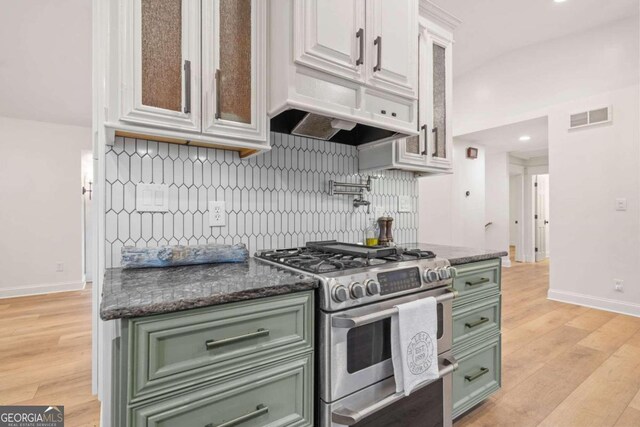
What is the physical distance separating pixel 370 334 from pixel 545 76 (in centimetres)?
454

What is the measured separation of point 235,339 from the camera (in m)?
1.00

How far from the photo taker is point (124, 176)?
4.80 feet

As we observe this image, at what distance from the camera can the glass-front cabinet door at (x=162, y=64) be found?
1225 millimetres

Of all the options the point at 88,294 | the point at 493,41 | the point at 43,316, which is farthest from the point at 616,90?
the point at 88,294

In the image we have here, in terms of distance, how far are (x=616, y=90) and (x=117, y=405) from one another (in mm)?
4978

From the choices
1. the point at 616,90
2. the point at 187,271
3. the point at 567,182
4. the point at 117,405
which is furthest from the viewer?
the point at 567,182

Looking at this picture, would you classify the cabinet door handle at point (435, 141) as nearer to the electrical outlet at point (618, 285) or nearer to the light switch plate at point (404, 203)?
the light switch plate at point (404, 203)

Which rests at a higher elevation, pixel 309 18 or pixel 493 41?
pixel 493 41

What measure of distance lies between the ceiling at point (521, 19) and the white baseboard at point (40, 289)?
20.1ft

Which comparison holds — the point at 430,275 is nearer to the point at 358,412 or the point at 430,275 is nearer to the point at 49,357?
the point at 358,412

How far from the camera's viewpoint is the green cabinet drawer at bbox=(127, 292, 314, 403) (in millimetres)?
870

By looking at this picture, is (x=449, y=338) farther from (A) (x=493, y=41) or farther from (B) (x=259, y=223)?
(A) (x=493, y=41)

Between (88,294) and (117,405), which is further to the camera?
(88,294)

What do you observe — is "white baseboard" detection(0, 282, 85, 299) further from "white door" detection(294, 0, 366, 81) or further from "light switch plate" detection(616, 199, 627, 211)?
"light switch plate" detection(616, 199, 627, 211)
